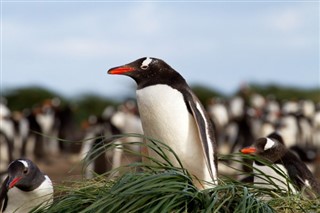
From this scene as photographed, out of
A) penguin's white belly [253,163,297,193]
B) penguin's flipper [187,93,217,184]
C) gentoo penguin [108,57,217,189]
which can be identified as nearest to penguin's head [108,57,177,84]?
gentoo penguin [108,57,217,189]

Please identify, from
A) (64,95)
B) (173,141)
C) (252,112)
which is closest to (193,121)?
(173,141)

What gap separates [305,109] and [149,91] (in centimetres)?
2360

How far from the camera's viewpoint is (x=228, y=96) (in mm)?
37969

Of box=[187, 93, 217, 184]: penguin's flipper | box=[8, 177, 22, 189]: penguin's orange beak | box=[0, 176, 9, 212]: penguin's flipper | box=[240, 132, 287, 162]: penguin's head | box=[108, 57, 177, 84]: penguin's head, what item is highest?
box=[108, 57, 177, 84]: penguin's head

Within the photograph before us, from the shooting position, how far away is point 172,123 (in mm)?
6062

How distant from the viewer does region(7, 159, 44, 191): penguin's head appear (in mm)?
6508

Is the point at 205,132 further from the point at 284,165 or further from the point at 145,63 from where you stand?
the point at 284,165

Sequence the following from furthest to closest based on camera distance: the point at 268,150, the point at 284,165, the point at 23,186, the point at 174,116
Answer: the point at 268,150, the point at 284,165, the point at 23,186, the point at 174,116

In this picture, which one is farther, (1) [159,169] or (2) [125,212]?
(1) [159,169]

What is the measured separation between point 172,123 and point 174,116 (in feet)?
0.17

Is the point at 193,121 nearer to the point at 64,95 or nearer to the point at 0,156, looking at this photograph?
the point at 0,156

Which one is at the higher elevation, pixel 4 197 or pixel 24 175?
pixel 24 175

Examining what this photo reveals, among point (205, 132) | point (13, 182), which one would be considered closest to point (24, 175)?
point (13, 182)

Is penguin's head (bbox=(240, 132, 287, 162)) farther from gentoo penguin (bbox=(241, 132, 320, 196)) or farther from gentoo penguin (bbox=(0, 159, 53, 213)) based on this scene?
A: gentoo penguin (bbox=(0, 159, 53, 213))
